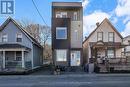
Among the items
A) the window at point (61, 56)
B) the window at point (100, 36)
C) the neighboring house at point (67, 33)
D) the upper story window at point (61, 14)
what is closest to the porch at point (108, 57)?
the window at point (100, 36)

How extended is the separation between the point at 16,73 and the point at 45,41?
44951 mm

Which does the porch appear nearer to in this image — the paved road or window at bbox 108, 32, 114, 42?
window at bbox 108, 32, 114, 42

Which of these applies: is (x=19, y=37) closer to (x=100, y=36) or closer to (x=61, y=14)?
(x=61, y=14)

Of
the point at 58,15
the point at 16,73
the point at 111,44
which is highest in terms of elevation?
the point at 58,15

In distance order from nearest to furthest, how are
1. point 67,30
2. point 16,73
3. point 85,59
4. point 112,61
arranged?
point 16,73 < point 112,61 < point 67,30 < point 85,59

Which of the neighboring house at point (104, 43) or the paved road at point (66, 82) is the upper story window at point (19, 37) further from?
the paved road at point (66, 82)

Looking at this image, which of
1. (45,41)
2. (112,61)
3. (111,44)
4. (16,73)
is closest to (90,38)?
(111,44)

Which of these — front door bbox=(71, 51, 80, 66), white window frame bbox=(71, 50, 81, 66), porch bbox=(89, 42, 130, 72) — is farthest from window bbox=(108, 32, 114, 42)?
front door bbox=(71, 51, 80, 66)

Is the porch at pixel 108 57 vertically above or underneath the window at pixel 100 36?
underneath

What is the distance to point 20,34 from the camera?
45312 millimetres

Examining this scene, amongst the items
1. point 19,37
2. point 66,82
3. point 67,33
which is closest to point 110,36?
point 67,33

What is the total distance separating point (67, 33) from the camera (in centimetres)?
4709

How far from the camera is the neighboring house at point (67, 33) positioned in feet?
154

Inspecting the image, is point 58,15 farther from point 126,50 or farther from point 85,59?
point 126,50
